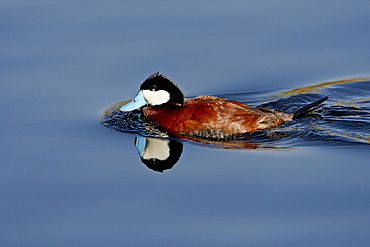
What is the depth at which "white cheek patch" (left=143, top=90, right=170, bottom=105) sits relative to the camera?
955 cm

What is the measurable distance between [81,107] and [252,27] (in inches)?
152

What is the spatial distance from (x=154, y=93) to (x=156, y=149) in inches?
53.9

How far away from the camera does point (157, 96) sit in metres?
9.57

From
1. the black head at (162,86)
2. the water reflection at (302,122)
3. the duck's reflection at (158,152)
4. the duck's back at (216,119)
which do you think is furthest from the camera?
the black head at (162,86)

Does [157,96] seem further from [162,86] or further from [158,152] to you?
[158,152]

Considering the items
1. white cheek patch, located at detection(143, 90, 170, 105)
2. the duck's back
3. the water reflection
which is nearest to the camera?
the water reflection

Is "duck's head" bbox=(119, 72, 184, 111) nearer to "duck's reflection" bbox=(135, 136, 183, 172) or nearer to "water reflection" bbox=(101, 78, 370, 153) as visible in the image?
"water reflection" bbox=(101, 78, 370, 153)

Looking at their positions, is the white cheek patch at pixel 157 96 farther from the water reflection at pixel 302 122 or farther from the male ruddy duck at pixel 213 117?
the water reflection at pixel 302 122

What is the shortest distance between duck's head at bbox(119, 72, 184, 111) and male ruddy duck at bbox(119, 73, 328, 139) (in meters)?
0.02

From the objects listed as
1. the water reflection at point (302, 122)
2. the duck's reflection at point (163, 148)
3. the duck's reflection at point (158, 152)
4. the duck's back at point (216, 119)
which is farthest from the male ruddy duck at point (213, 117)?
the duck's reflection at point (158, 152)

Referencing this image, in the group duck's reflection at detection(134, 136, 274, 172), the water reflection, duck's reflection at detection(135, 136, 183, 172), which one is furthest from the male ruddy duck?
duck's reflection at detection(135, 136, 183, 172)

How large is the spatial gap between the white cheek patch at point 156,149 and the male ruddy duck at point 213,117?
1.23 ft

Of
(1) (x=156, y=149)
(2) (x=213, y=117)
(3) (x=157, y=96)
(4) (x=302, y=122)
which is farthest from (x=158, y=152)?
(4) (x=302, y=122)

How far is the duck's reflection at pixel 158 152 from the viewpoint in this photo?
7.91 metres
